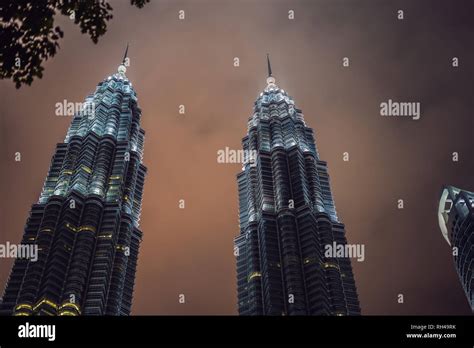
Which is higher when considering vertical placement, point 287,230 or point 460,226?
point 460,226

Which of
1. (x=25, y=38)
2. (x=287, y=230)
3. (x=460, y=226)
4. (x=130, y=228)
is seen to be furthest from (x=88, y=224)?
(x=25, y=38)

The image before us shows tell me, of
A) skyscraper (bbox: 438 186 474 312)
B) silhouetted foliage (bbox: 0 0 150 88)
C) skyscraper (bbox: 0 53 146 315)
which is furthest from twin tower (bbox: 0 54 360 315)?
silhouetted foliage (bbox: 0 0 150 88)

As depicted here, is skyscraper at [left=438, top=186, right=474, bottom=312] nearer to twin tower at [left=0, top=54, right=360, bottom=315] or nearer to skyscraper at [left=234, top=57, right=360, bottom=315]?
skyscraper at [left=234, top=57, right=360, bottom=315]

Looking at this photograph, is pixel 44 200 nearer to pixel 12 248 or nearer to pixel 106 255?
pixel 12 248

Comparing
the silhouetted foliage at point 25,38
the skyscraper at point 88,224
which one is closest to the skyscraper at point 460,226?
the skyscraper at point 88,224

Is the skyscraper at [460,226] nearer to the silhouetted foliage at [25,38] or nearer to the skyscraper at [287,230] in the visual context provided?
the skyscraper at [287,230]

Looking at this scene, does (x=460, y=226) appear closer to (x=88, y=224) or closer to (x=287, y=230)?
(x=287, y=230)
